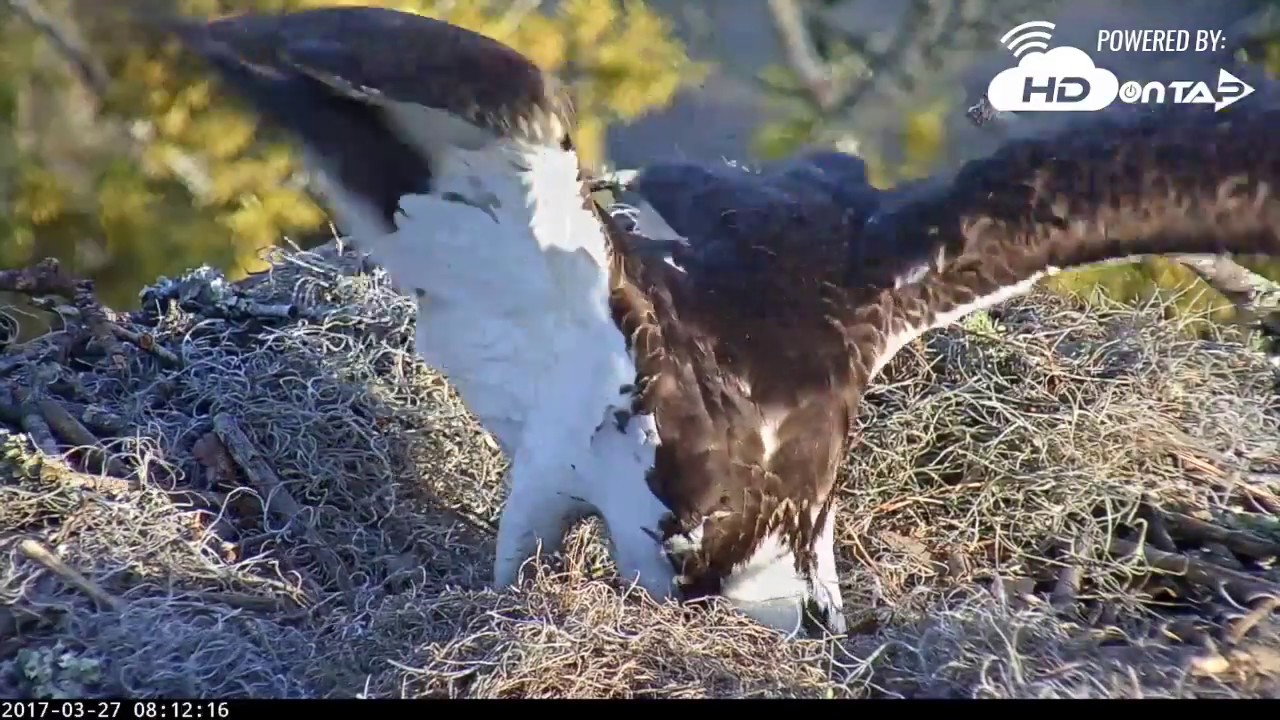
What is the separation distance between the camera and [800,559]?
1.27 meters

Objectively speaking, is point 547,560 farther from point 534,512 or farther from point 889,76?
point 889,76

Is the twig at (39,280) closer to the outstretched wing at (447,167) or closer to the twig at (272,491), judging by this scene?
the twig at (272,491)

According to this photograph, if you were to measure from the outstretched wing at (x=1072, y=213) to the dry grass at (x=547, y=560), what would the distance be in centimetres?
33

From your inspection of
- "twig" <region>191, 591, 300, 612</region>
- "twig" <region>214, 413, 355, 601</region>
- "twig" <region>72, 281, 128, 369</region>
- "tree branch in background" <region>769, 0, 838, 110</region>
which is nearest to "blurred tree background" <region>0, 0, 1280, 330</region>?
"tree branch in background" <region>769, 0, 838, 110</region>

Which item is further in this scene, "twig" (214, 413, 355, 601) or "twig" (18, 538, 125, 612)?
"twig" (214, 413, 355, 601)

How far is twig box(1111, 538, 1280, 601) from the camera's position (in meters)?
1.26

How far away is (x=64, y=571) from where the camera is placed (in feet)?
3.90

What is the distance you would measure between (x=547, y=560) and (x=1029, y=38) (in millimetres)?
889

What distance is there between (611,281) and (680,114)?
1.76 feet

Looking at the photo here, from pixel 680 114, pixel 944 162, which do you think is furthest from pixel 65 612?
pixel 944 162

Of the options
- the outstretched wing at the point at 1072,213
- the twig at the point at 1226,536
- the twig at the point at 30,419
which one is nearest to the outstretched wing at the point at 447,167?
the outstretched wing at the point at 1072,213

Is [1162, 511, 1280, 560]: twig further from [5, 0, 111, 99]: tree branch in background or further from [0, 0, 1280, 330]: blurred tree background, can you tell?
[5, 0, 111, 99]: tree branch in background

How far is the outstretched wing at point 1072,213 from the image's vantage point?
4.07ft

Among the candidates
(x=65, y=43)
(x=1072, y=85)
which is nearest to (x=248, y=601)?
(x=65, y=43)
